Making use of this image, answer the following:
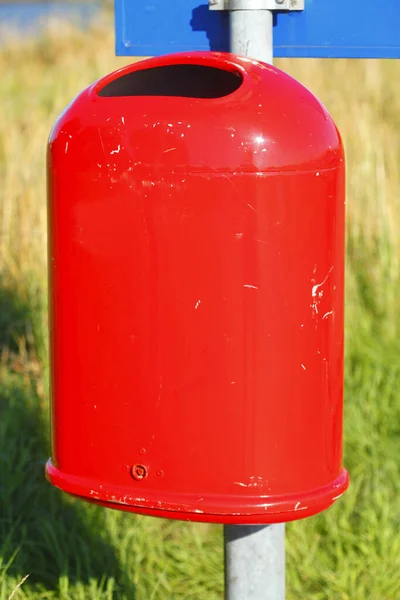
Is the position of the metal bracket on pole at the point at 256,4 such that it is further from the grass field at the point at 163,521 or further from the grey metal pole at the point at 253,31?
the grass field at the point at 163,521

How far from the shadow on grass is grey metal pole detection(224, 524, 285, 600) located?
0.63 m

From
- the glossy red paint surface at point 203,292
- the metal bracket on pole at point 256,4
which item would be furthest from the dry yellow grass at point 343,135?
the glossy red paint surface at point 203,292

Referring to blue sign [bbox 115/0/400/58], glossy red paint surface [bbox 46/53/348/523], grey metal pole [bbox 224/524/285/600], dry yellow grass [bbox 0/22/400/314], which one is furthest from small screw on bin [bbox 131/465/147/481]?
dry yellow grass [bbox 0/22/400/314]

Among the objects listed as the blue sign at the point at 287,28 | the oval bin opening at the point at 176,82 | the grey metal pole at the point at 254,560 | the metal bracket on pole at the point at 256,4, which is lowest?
the grey metal pole at the point at 254,560

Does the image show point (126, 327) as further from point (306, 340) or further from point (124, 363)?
point (306, 340)

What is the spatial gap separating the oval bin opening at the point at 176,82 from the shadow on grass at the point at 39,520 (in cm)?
128

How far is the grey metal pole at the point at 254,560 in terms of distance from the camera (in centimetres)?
221

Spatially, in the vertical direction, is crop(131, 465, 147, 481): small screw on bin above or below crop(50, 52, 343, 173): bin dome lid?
below

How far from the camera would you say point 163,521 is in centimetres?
332

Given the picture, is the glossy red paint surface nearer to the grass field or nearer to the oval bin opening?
the oval bin opening

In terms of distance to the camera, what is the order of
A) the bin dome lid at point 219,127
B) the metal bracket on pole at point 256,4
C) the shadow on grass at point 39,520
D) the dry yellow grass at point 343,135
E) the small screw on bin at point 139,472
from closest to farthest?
the bin dome lid at point 219,127 < the small screw on bin at point 139,472 < the metal bracket on pole at point 256,4 < the shadow on grass at point 39,520 < the dry yellow grass at point 343,135

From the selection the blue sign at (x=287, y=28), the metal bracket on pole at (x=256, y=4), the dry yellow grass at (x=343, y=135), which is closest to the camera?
the metal bracket on pole at (x=256, y=4)

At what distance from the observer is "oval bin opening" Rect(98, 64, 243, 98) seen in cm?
226

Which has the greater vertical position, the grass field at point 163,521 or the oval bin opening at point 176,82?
the oval bin opening at point 176,82
